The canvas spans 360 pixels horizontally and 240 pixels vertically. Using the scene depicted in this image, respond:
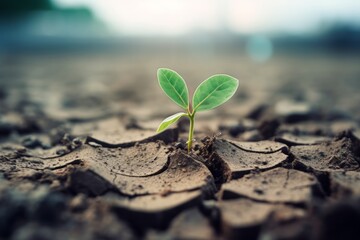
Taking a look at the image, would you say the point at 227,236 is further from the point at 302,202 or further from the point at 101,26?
the point at 101,26

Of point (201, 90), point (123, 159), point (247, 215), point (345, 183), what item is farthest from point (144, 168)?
point (345, 183)

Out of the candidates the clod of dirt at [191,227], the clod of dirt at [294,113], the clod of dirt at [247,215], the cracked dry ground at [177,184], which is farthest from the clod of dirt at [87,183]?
the clod of dirt at [294,113]

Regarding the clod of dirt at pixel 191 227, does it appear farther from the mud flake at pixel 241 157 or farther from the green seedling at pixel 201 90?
the green seedling at pixel 201 90

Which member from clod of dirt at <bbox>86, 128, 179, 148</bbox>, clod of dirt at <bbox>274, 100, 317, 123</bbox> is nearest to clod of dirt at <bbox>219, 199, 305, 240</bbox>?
clod of dirt at <bbox>86, 128, 179, 148</bbox>

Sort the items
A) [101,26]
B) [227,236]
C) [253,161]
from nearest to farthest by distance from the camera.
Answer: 1. [227,236]
2. [253,161]
3. [101,26]

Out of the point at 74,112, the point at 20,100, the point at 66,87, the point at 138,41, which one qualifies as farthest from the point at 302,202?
the point at 138,41

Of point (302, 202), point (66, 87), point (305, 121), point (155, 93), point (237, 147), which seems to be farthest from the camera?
point (66, 87)
